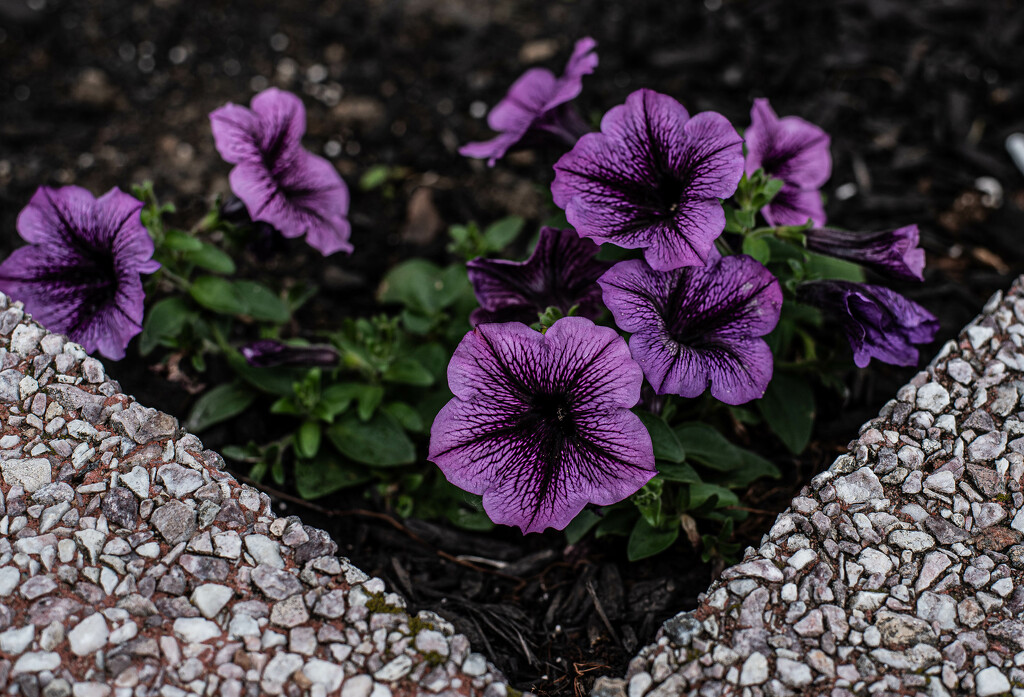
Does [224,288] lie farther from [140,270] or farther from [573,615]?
[573,615]

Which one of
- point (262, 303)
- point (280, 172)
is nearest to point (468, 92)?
point (280, 172)

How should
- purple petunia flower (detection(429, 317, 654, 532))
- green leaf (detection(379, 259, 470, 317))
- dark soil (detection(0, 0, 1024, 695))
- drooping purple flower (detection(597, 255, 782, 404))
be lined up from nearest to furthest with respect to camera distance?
purple petunia flower (detection(429, 317, 654, 532)) → drooping purple flower (detection(597, 255, 782, 404)) → green leaf (detection(379, 259, 470, 317)) → dark soil (detection(0, 0, 1024, 695))

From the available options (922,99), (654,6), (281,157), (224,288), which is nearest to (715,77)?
(654,6)

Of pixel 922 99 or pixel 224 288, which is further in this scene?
pixel 922 99

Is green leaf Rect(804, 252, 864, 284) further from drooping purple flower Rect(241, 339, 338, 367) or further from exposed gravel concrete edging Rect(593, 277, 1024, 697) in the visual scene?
drooping purple flower Rect(241, 339, 338, 367)

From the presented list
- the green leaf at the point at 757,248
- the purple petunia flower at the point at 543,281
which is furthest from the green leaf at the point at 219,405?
the green leaf at the point at 757,248

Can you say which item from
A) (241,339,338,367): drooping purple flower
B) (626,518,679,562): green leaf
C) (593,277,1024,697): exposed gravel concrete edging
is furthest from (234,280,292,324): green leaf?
(593,277,1024,697): exposed gravel concrete edging
